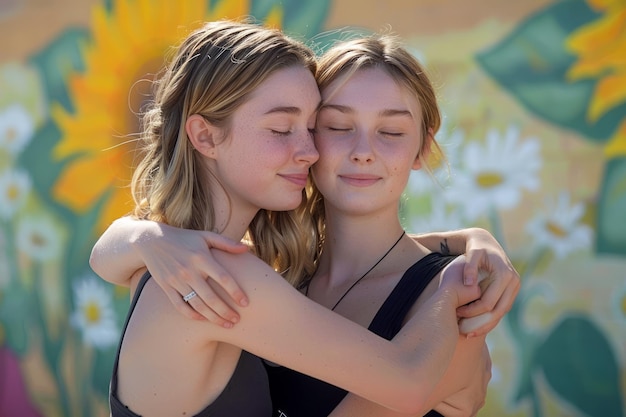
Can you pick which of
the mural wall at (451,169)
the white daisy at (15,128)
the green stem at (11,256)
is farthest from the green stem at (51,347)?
the white daisy at (15,128)

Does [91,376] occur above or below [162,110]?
below

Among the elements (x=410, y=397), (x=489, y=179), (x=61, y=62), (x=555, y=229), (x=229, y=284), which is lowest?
(x=555, y=229)

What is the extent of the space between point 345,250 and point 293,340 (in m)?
0.61

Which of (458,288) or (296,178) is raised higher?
(296,178)

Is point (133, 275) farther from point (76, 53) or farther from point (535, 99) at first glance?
point (76, 53)

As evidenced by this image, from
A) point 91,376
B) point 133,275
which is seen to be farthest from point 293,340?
A: point 91,376

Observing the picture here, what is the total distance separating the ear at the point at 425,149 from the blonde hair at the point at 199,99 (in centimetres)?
38

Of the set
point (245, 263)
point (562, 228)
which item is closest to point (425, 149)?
point (245, 263)

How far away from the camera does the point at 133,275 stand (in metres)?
2.19

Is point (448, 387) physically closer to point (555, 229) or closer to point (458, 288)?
point (458, 288)

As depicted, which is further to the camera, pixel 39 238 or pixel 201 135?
pixel 39 238

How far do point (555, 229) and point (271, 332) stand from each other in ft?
7.26

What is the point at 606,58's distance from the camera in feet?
11.9

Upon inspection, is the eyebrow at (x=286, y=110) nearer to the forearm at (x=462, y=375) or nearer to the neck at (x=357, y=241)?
the neck at (x=357, y=241)
